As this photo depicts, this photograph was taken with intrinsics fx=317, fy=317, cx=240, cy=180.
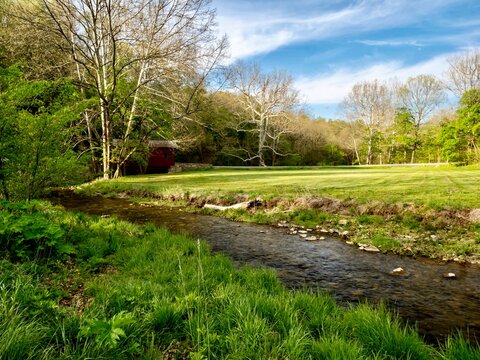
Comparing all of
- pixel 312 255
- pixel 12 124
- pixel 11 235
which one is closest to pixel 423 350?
pixel 312 255

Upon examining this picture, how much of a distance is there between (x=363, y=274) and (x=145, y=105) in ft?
77.4

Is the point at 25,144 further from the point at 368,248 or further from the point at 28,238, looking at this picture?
the point at 368,248

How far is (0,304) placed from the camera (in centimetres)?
325

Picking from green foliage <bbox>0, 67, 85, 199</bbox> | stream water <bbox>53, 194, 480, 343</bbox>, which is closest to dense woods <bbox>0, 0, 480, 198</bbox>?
green foliage <bbox>0, 67, 85, 199</bbox>

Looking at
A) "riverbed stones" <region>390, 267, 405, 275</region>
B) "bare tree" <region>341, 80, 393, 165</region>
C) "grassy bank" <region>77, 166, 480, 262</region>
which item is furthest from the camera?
"bare tree" <region>341, 80, 393, 165</region>

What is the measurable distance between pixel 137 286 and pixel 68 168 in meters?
6.19

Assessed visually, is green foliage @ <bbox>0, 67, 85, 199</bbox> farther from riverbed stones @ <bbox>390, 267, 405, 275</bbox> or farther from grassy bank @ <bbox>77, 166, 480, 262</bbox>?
riverbed stones @ <bbox>390, 267, 405, 275</bbox>

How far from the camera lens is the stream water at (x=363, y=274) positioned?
17.7 feet

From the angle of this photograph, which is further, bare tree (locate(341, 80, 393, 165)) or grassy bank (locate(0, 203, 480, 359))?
bare tree (locate(341, 80, 393, 165))

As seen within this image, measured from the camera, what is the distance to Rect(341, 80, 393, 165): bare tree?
57.1 m

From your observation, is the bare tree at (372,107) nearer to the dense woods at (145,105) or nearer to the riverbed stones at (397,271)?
the dense woods at (145,105)

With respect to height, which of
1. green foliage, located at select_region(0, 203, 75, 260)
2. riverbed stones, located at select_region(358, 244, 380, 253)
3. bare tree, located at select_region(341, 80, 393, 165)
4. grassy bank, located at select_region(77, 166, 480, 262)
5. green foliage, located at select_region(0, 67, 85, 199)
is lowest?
riverbed stones, located at select_region(358, 244, 380, 253)

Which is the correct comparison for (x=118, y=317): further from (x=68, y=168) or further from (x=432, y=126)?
(x=432, y=126)

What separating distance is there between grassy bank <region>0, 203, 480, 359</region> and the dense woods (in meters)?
2.98
